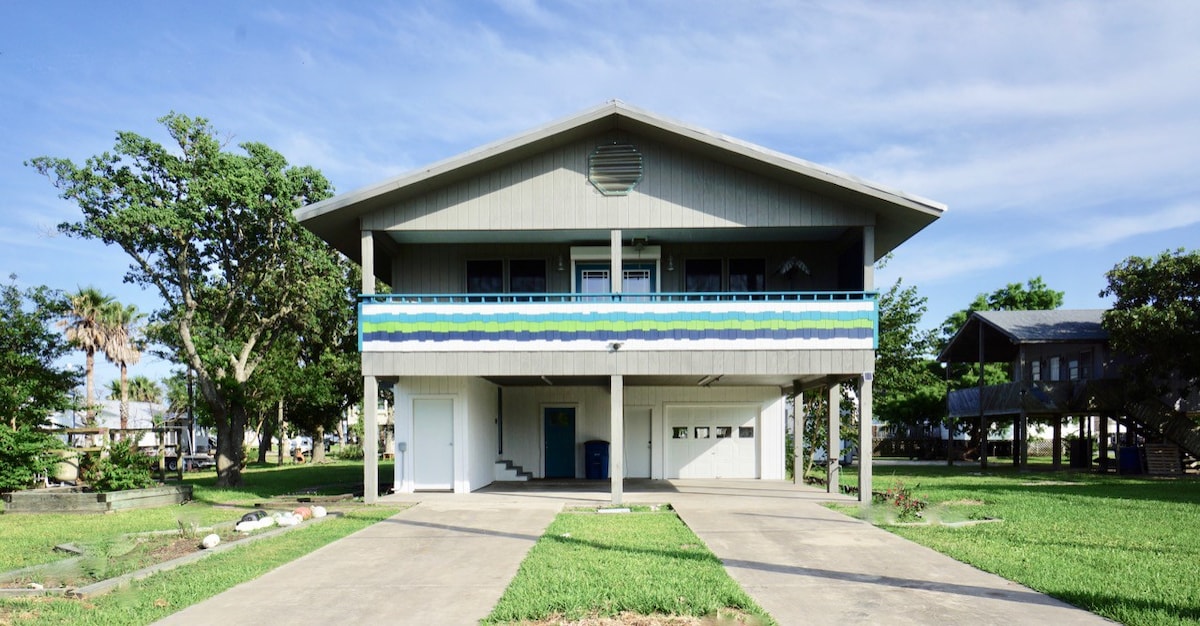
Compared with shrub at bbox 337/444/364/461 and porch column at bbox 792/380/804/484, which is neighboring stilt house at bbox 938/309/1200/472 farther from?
shrub at bbox 337/444/364/461

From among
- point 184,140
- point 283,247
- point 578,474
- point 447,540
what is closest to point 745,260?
point 578,474

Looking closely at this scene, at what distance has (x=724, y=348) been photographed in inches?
663

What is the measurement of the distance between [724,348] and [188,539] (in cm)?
982

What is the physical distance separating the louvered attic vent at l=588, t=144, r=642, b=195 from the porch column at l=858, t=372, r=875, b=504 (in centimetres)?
601

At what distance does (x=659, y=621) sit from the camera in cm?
709

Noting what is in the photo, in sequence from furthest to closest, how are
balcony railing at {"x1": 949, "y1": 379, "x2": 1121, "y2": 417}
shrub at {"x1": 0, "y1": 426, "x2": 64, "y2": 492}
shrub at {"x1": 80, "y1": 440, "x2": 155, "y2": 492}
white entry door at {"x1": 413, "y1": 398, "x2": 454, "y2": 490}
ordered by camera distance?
balcony railing at {"x1": 949, "y1": 379, "x2": 1121, "y2": 417}, white entry door at {"x1": 413, "y1": 398, "x2": 454, "y2": 490}, shrub at {"x1": 0, "y1": 426, "x2": 64, "y2": 492}, shrub at {"x1": 80, "y1": 440, "x2": 155, "y2": 492}

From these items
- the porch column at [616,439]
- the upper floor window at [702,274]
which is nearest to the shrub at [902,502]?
the porch column at [616,439]

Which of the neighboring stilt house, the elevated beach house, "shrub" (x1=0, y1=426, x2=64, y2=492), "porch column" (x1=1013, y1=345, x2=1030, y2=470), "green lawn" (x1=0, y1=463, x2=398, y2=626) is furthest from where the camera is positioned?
"porch column" (x1=1013, y1=345, x2=1030, y2=470)

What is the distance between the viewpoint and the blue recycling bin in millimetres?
22250

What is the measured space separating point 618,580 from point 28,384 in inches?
678

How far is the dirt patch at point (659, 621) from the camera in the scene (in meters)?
→ 7.02

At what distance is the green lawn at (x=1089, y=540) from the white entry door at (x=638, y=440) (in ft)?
19.4

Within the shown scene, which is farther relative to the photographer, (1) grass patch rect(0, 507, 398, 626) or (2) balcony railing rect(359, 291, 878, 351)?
(2) balcony railing rect(359, 291, 878, 351)

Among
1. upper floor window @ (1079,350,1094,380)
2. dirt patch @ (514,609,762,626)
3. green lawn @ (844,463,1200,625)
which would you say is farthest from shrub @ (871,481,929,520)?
upper floor window @ (1079,350,1094,380)
